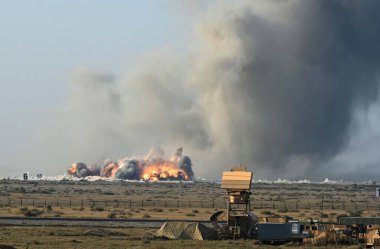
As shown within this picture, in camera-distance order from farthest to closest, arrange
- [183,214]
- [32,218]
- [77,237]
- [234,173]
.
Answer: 1. [183,214]
2. [32,218]
3. [234,173]
4. [77,237]

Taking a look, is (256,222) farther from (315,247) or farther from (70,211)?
(70,211)

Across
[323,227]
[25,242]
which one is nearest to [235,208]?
[323,227]

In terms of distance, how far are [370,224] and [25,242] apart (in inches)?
1348

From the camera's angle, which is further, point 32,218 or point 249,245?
point 32,218

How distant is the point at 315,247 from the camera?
66.8 metres

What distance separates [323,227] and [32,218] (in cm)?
3769

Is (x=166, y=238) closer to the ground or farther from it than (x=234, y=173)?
closer to the ground

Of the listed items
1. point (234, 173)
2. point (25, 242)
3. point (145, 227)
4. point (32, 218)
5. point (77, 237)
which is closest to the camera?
point (25, 242)

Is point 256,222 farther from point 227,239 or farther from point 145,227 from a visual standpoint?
point 145,227

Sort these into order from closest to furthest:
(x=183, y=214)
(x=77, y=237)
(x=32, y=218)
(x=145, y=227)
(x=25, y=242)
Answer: (x=25, y=242)
(x=77, y=237)
(x=145, y=227)
(x=32, y=218)
(x=183, y=214)

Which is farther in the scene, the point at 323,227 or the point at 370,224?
the point at 370,224

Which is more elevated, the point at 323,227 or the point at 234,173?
the point at 234,173

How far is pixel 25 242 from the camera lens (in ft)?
218

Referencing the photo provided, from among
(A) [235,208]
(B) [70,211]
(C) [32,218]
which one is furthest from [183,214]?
(A) [235,208]
